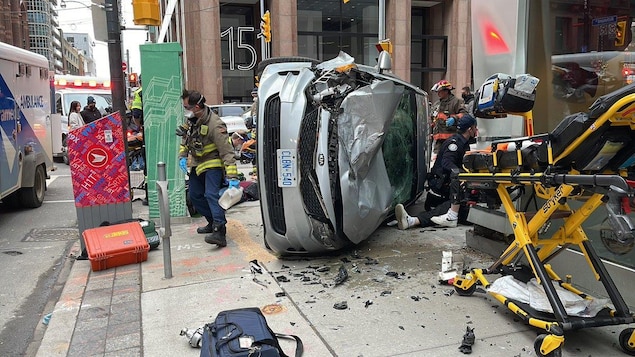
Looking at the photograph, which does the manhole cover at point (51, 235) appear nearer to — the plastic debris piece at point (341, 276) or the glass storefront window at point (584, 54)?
the plastic debris piece at point (341, 276)

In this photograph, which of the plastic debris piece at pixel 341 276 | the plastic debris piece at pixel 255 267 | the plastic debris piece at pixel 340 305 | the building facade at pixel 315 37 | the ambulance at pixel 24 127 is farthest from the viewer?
the building facade at pixel 315 37

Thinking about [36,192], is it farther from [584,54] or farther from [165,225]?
[584,54]

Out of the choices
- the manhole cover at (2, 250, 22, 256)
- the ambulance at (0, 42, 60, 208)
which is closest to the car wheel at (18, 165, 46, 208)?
the ambulance at (0, 42, 60, 208)

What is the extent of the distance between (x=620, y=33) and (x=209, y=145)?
4241 millimetres

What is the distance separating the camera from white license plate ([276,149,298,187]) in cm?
469

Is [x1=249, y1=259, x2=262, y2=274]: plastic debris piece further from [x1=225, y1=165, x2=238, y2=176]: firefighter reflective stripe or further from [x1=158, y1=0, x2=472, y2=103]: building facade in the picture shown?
[x1=158, y1=0, x2=472, y2=103]: building facade

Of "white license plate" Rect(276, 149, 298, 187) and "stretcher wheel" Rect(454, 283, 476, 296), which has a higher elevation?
"white license plate" Rect(276, 149, 298, 187)

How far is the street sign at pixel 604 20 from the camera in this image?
451cm

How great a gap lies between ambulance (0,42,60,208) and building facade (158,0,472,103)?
45.0ft

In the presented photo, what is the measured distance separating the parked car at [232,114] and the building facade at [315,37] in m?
4.36

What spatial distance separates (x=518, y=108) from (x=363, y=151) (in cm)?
164

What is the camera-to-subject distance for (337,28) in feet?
90.2

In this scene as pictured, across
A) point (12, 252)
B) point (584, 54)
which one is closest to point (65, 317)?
point (12, 252)

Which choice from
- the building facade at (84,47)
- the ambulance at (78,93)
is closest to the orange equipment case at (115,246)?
the ambulance at (78,93)
